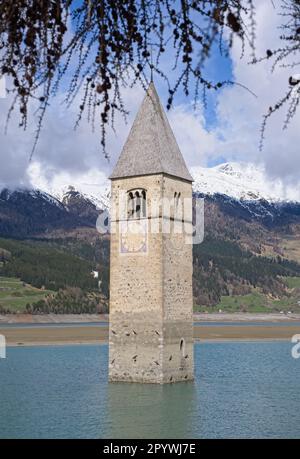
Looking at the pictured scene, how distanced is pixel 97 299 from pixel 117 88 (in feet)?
543

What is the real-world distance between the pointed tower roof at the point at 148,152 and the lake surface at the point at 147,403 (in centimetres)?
1021

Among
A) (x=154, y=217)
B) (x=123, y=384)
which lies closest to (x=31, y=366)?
(x=123, y=384)

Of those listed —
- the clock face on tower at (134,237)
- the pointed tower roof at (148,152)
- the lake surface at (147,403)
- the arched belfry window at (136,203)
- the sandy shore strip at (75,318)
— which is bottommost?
the lake surface at (147,403)

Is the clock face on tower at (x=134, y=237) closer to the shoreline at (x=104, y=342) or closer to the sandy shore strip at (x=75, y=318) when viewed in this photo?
the shoreline at (x=104, y=342)

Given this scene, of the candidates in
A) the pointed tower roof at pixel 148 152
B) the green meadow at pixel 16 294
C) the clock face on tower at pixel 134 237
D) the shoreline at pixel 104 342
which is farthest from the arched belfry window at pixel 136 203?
the green meadow at pixel 16 294

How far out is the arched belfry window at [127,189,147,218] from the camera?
Answer: 33.8 m

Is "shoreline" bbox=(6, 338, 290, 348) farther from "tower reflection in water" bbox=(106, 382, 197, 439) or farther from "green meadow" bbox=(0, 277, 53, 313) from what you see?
"green meadow" bbox=(0, 277, 53, 313)

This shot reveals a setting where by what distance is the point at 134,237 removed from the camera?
110 feet

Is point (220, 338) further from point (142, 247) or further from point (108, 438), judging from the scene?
point (108, 438)

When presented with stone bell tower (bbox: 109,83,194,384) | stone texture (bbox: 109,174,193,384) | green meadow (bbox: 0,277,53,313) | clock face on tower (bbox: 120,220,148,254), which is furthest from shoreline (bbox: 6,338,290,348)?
green meadow (bbox: 0,277,53,313)

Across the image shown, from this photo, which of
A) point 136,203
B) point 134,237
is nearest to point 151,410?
point 134,237

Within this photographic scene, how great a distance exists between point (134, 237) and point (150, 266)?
1.79m

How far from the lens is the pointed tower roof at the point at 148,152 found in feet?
111

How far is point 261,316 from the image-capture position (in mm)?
170500
